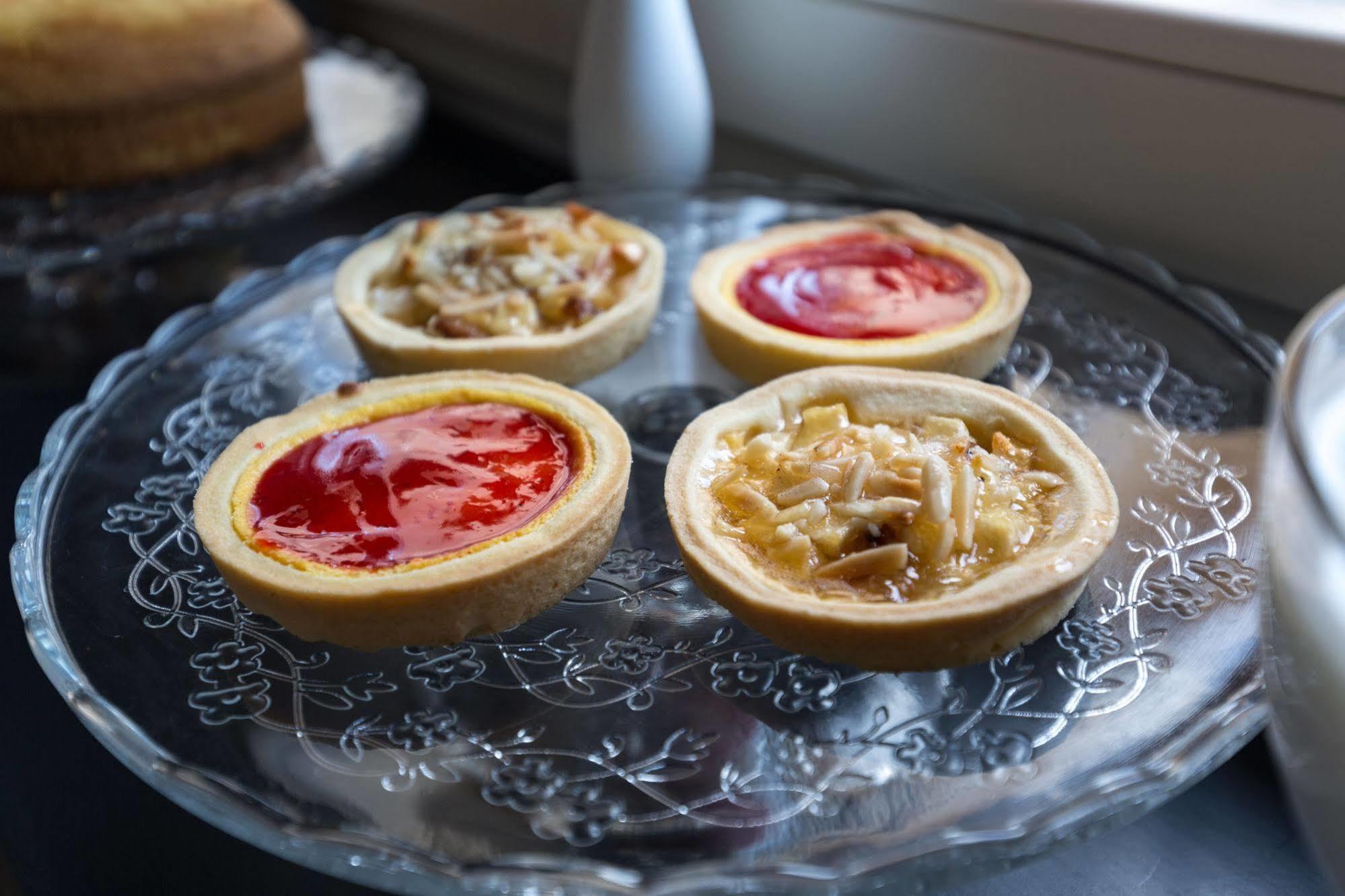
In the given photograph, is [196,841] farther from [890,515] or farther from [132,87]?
[132,87]

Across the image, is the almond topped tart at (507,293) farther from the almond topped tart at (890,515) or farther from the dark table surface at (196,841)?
the dark table surface at (196,841)

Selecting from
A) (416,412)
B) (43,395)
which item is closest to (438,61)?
(43,395)

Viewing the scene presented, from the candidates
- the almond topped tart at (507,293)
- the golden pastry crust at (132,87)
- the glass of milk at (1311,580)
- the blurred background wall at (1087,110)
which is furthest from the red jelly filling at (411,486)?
the golden pastry crust at (132,87)

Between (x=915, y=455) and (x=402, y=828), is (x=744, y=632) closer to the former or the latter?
(x=915, y=455)

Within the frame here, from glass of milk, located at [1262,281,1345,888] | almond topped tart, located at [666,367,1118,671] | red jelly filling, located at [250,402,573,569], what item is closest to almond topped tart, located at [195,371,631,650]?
red jelly filling, located at [250,402,573,569]

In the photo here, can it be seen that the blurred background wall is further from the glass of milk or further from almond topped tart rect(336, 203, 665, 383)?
the glass of milk

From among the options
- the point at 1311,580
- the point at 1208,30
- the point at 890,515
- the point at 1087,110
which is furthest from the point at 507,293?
the point at 1311,580
